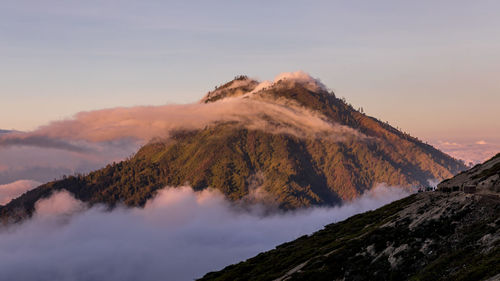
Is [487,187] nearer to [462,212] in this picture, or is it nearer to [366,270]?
[462,212]

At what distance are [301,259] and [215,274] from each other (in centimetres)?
6108

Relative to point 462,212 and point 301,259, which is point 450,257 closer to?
point 462,212

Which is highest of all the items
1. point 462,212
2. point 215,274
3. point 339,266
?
point 462,212

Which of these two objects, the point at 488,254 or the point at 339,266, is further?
the point at 339,266

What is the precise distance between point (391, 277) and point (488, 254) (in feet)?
47.7

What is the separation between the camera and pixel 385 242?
86.9 meters

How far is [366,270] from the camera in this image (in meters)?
78.9

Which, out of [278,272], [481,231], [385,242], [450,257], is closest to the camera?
[450,257]

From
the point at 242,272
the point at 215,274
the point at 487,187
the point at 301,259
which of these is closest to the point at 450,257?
the point at 487,187

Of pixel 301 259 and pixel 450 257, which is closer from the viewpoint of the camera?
pixel 450 257

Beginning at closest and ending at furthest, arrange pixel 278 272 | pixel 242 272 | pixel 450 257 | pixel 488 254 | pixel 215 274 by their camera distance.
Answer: pixel 488 254, pixel 450 257, pixel 278 272, pixel 242 272, pixel 215 274

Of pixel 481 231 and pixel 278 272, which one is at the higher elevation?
pixel 481 231

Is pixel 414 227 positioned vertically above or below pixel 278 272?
above

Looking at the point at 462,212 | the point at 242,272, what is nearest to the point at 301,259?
the point at 242,272
